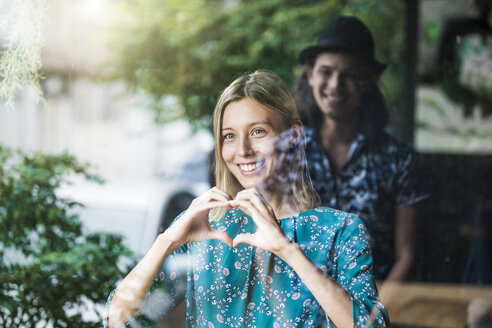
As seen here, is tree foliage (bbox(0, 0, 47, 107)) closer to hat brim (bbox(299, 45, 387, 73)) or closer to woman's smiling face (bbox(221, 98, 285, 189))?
woman's smiling face (bbox(221, 98, 285, 189))

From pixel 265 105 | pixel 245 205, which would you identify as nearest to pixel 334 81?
pixel 265 105

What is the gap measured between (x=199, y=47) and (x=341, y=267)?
1.42 m

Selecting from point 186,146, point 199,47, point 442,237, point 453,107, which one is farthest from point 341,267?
point 453,107

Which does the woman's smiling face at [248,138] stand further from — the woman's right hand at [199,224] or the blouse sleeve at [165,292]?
the blouse sleeve at [165,292]

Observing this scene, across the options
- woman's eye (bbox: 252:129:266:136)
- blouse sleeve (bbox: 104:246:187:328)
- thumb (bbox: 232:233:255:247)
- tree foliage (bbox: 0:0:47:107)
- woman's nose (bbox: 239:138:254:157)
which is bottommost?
blouse sleeve (bbox: 104:246:187:328)

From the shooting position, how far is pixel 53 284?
172 cm

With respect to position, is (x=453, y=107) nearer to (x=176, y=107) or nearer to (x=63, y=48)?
(x=176, y=107)

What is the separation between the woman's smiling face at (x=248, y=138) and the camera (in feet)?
4.26

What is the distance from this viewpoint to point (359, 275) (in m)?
1.20

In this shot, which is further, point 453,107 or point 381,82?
point 453,107

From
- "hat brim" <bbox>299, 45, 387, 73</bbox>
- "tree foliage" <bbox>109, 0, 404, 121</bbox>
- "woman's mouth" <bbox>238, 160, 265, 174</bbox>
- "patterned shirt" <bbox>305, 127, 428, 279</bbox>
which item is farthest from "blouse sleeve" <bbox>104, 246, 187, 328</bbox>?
"hat brim" <bbox>299, 45, 387, 73</bbox>

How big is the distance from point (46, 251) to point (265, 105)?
1.01 meters

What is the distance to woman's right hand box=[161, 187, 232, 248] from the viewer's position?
4.07 feet

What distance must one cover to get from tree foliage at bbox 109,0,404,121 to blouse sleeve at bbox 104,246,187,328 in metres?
0.56
